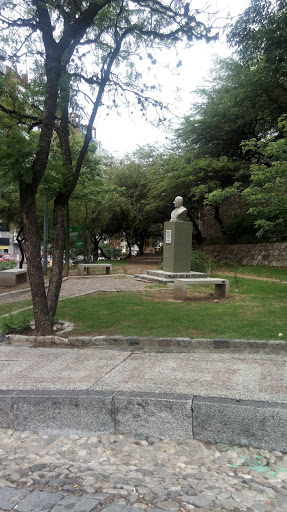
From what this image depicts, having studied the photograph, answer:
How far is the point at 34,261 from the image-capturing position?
20.9 ft

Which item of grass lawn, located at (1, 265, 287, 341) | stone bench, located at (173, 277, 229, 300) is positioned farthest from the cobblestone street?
stone bench, located at (173, 277, 229, 300)

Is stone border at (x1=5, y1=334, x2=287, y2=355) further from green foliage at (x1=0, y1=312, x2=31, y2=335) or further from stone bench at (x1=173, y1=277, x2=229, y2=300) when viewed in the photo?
stone bench at (x1=173, y1=277, x2=229, y2=300)

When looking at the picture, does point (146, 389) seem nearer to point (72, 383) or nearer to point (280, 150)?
point (72, 383)

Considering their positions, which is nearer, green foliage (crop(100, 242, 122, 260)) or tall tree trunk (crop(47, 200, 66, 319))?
tall tree trunk (crop(47, 200, 66, 319))

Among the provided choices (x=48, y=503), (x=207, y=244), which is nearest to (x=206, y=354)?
(x=48, y=503)

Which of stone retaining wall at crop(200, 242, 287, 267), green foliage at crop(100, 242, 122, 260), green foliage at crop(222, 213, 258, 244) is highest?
green foliage at crop(222, 213, 258, 244)

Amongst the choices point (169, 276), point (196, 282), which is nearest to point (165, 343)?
point (196, 282)

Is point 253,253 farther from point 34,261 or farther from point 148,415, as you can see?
point 148,415

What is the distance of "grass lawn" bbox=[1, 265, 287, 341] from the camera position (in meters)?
6.36

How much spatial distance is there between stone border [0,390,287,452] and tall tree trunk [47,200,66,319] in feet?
10.2

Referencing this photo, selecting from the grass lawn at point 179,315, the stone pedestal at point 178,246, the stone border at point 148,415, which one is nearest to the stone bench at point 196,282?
the grass lawn at point 179,315

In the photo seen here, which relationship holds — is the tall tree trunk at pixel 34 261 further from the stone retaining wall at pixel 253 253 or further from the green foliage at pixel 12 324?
the stone retaining wall at pixel 253 253

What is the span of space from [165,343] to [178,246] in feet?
26.0

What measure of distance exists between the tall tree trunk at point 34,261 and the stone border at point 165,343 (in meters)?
0.30
